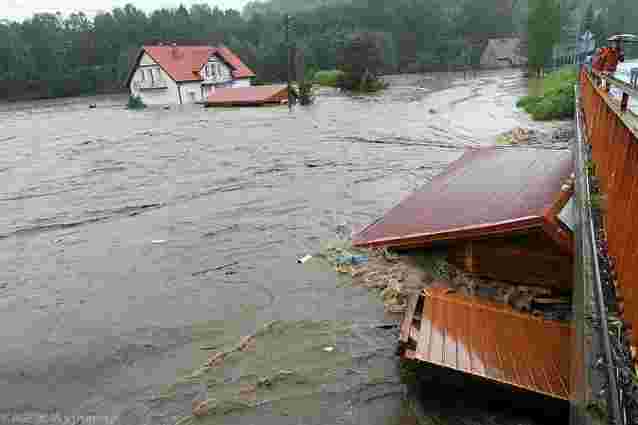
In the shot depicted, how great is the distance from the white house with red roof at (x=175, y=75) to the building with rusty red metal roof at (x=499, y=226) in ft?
141

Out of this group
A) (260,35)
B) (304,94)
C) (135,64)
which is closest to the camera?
(304,94)

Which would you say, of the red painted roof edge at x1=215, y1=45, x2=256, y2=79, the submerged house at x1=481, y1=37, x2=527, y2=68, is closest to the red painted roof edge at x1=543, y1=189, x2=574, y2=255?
the red painted roof edge at x1=215, y1=45, x2=256, y2=79

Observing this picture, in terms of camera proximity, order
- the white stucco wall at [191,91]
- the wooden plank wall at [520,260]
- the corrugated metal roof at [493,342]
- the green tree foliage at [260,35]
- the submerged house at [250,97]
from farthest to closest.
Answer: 1. the green tree foliage at [260,35]
2. the white stucco wall at [191,91]
3. the submerged house at [250,97]
4. the wooden plank wall at [520,260]
5. the corrugated metal roof at [493,342]

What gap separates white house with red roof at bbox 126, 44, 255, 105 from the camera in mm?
47125

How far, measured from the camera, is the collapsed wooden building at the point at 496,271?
512cm

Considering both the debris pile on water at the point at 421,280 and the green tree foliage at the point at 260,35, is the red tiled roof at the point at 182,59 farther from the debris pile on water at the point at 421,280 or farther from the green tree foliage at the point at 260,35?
the debris pile on water at the point at 421,280

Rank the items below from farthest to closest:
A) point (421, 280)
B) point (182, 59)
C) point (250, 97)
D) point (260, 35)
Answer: point (260, 35)
point (182, 59)
point (250, 97)
point (421, 280)

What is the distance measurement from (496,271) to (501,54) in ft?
283

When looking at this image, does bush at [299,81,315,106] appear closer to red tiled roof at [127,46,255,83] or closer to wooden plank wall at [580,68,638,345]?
red tiled roof at [127,46,255,83]

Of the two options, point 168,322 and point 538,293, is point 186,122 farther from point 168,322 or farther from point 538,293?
point 538,293

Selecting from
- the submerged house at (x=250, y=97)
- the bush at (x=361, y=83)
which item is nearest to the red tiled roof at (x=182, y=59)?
the submerged house at (x=250, y=97)

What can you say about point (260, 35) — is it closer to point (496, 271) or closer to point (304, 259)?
point (304, 259)

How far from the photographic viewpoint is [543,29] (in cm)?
5159

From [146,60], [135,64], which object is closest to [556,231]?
[146,60]
